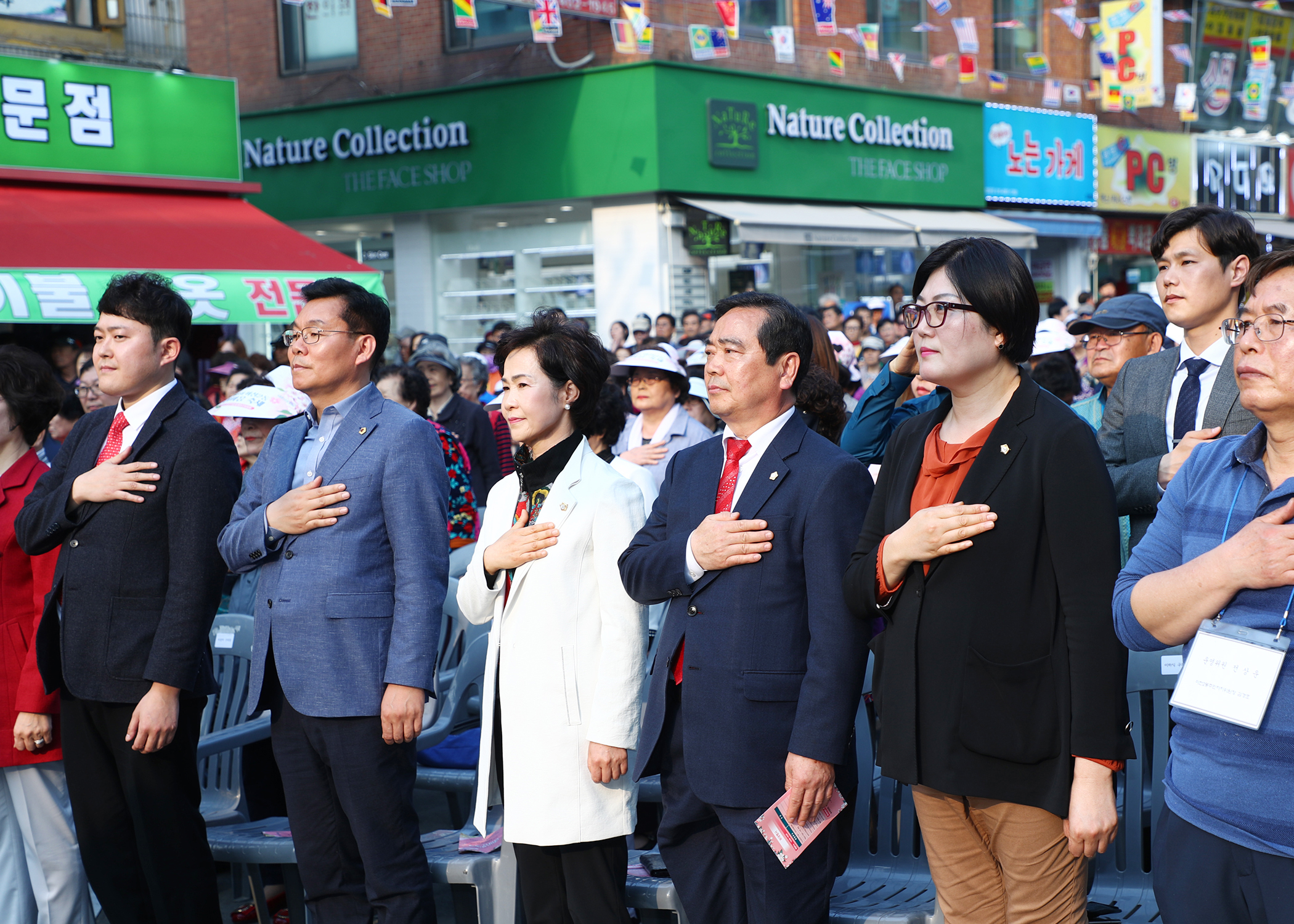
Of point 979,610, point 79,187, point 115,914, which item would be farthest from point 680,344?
point 979,610

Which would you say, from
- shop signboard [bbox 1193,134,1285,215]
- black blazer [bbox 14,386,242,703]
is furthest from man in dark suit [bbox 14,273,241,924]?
shop signboard [bbox 1193,134,1285,215]

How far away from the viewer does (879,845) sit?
3.60m

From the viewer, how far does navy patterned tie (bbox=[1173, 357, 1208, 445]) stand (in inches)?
139

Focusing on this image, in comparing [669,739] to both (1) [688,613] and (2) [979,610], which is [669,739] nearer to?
(1) [688,613]

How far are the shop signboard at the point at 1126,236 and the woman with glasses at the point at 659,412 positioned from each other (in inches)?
686

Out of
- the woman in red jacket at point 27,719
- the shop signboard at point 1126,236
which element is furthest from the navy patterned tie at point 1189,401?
the shop signboard at point 1126,236

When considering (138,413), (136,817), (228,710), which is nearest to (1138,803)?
(136,817)

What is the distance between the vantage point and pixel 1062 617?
248cm

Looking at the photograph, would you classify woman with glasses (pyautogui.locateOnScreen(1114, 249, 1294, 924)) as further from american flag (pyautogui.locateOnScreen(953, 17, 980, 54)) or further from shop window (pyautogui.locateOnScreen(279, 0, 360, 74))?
shop window (pyautogui.locateOnScreen(279, 0, 360, 74))

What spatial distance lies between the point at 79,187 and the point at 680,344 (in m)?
5.77

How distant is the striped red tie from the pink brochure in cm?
224

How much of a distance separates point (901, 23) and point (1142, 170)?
609 cm

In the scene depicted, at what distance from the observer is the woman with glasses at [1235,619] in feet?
6.87

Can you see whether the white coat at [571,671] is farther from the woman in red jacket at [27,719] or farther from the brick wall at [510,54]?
the brick wall at [510,54]
